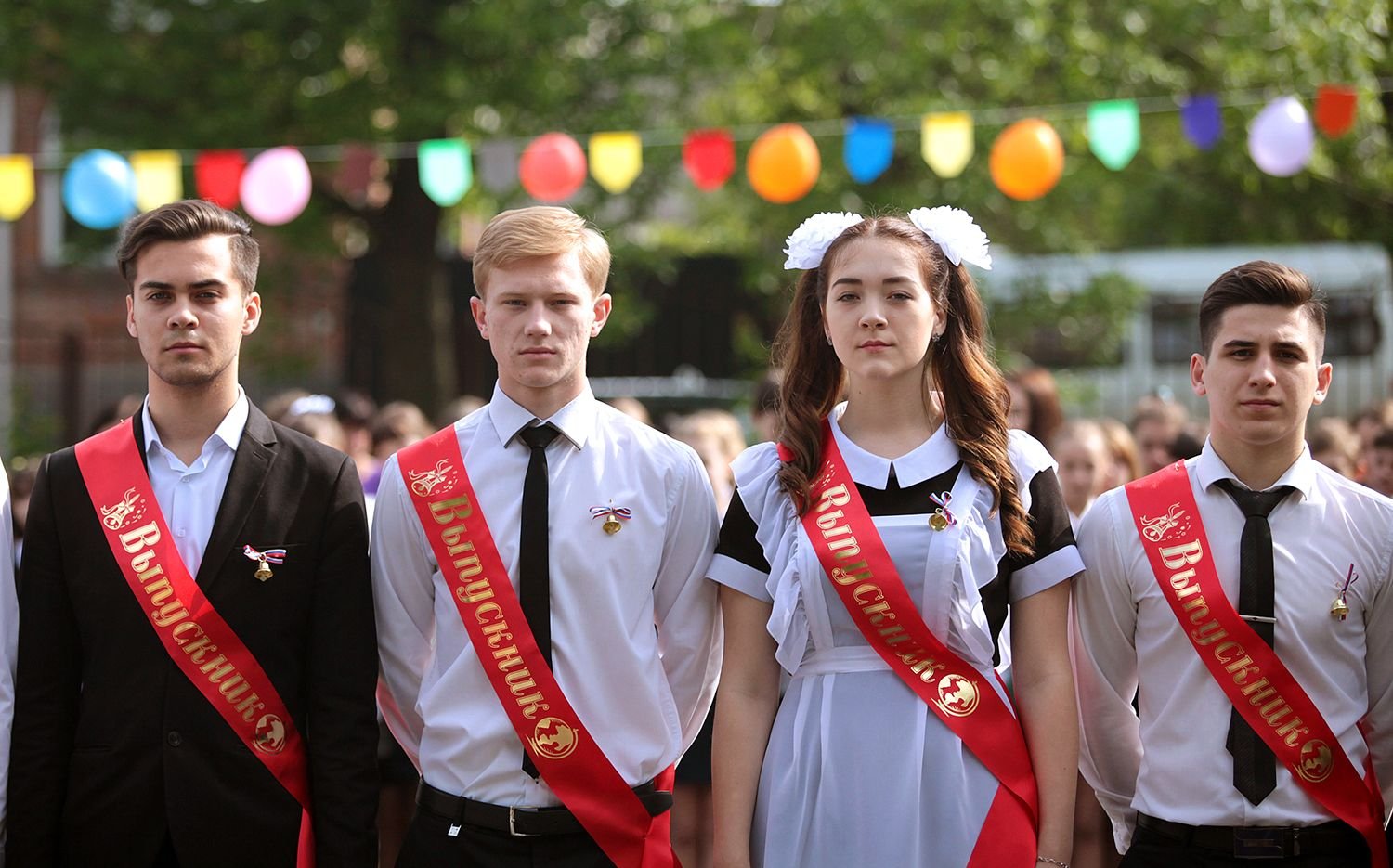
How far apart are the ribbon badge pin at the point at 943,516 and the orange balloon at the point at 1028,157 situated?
656 centimetres

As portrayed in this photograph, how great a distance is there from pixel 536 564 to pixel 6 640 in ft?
3.61

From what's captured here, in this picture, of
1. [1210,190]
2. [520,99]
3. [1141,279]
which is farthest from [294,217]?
[1141,279]

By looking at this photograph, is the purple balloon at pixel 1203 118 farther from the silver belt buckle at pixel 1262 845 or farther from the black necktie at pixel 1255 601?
the silver belt buckle at pixel 1262 845

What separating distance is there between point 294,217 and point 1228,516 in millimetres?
10382

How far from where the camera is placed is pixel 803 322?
338 cm

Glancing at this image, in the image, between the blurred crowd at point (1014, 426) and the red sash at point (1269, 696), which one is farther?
the blurred crowd at point (1014, 426)

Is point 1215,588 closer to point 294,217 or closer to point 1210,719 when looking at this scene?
point 1210,719

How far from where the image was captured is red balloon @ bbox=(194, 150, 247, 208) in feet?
31.0

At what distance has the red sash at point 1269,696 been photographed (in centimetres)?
308

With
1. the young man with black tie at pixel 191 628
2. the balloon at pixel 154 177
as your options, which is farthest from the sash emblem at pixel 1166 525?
the balloon at pixel 154 177

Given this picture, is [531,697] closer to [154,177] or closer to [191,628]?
[191,628]

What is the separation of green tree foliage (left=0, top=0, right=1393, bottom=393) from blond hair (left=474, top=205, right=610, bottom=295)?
7353 millimetres

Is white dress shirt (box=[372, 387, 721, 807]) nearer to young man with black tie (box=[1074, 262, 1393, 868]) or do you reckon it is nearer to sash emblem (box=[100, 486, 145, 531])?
sash emblem (box=[100, 486, 145, 531])

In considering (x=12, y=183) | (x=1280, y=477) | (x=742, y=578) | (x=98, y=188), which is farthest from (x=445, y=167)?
(x=1280, y=477)
